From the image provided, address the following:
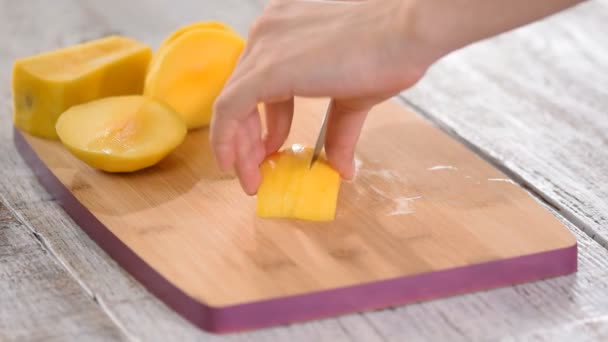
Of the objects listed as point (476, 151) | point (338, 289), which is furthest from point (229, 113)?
point (476, 151)

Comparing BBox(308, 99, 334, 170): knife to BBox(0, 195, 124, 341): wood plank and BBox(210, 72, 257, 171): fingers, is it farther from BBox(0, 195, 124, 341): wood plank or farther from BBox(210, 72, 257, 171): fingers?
BBox(0, 195, 124, 341): wood plank

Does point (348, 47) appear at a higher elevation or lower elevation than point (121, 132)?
higher

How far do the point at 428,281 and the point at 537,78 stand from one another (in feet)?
2.50

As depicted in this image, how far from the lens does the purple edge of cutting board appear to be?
103 cm

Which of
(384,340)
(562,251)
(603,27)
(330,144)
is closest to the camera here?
(384,340)

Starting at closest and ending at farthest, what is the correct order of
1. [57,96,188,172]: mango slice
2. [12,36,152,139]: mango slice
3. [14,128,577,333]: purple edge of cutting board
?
[14,128,577,333]: purple edge of cutting board → [57,96,188,172]: mango slice → [12,36,152,139]: mango slice

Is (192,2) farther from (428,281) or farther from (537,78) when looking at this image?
(428,281)

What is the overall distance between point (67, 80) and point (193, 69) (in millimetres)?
174

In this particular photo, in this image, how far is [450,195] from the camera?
1.26m

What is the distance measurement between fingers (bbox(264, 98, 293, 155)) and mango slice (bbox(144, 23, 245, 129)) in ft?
0.64

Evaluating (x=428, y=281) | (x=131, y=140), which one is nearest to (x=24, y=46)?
(x=131, y=140)

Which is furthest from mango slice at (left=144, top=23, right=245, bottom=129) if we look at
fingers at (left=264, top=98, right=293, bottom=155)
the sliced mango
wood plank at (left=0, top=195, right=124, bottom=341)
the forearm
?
the forearm

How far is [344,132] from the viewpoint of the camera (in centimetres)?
123

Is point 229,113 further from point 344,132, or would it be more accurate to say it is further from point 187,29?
point 187,29
